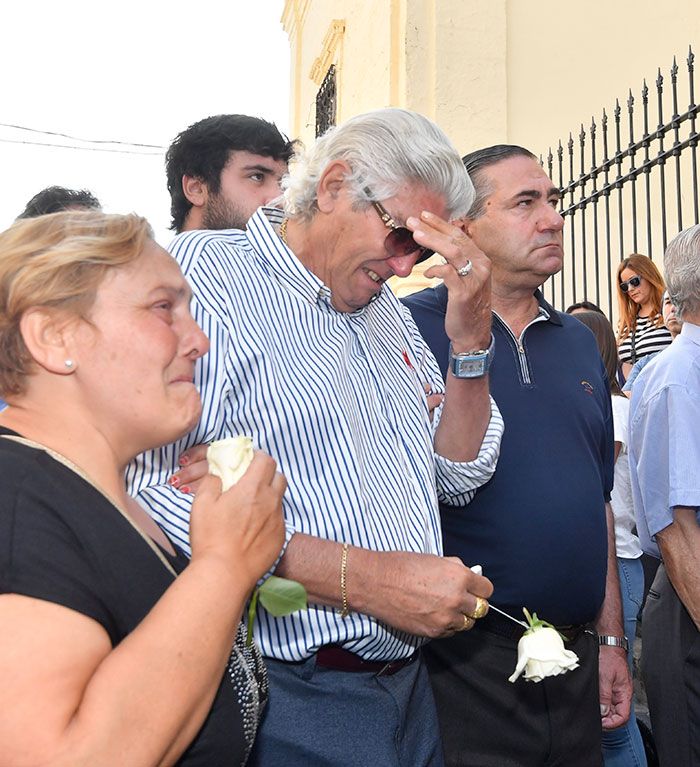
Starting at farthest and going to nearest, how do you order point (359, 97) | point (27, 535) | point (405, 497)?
point (359, 97)
point (405, 497)
point (27, 535)

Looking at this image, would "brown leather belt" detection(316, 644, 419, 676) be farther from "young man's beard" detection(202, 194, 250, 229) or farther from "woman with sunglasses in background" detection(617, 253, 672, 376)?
"woman with sunglasses in background" detection(617, 253, 672, 376)

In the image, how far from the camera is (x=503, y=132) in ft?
30.5

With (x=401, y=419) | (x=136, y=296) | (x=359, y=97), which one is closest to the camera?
(x=136, y=296)

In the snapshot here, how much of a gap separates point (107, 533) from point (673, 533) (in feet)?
7.25

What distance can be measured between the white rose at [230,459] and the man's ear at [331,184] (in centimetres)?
87

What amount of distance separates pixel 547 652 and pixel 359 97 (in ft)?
33.4

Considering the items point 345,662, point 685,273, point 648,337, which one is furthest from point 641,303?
point 345,662

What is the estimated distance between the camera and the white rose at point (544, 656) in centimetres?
191

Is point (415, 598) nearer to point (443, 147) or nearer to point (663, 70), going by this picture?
point (443, 147)

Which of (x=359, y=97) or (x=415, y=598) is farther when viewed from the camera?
(x=359, y=97)

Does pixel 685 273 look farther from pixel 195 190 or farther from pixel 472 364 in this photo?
pixel 195 190

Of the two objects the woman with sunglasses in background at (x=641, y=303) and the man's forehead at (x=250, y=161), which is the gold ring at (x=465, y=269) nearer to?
the man's forehead at (x=250, y=161)

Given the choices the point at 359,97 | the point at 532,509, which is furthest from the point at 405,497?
the point at 359,97

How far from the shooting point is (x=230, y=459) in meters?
1.50
